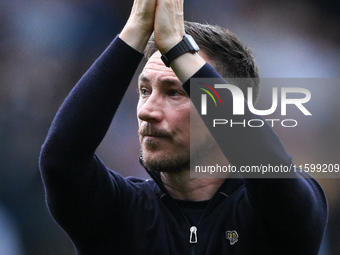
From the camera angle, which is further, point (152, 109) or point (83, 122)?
point (152, 109)

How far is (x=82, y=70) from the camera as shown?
489 cm

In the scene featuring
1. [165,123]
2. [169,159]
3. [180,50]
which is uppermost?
[180,50]

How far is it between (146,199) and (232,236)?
420 millimetres

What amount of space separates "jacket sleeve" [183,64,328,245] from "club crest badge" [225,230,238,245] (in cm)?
18

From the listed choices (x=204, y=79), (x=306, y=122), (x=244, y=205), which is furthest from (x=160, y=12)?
(x=306, y=122)

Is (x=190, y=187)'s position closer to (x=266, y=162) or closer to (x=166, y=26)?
(x=266, y=162)

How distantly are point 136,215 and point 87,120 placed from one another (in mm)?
530

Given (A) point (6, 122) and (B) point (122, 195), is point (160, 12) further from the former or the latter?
(A) point (6, 122)

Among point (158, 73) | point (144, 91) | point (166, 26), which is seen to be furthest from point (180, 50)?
point (144, 91)

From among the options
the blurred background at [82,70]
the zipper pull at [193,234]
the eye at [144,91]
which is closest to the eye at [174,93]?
the eye at [144,91]

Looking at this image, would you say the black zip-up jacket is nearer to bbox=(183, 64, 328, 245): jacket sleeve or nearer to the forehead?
bbox=(183, 64, 328, 245): jacket sleeve

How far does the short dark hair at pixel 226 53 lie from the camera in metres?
1.98

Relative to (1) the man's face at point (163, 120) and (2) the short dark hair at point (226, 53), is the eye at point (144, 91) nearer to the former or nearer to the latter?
(1) the man's face at point (163, 120)

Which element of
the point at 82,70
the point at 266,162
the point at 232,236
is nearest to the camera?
the point at 266,162
